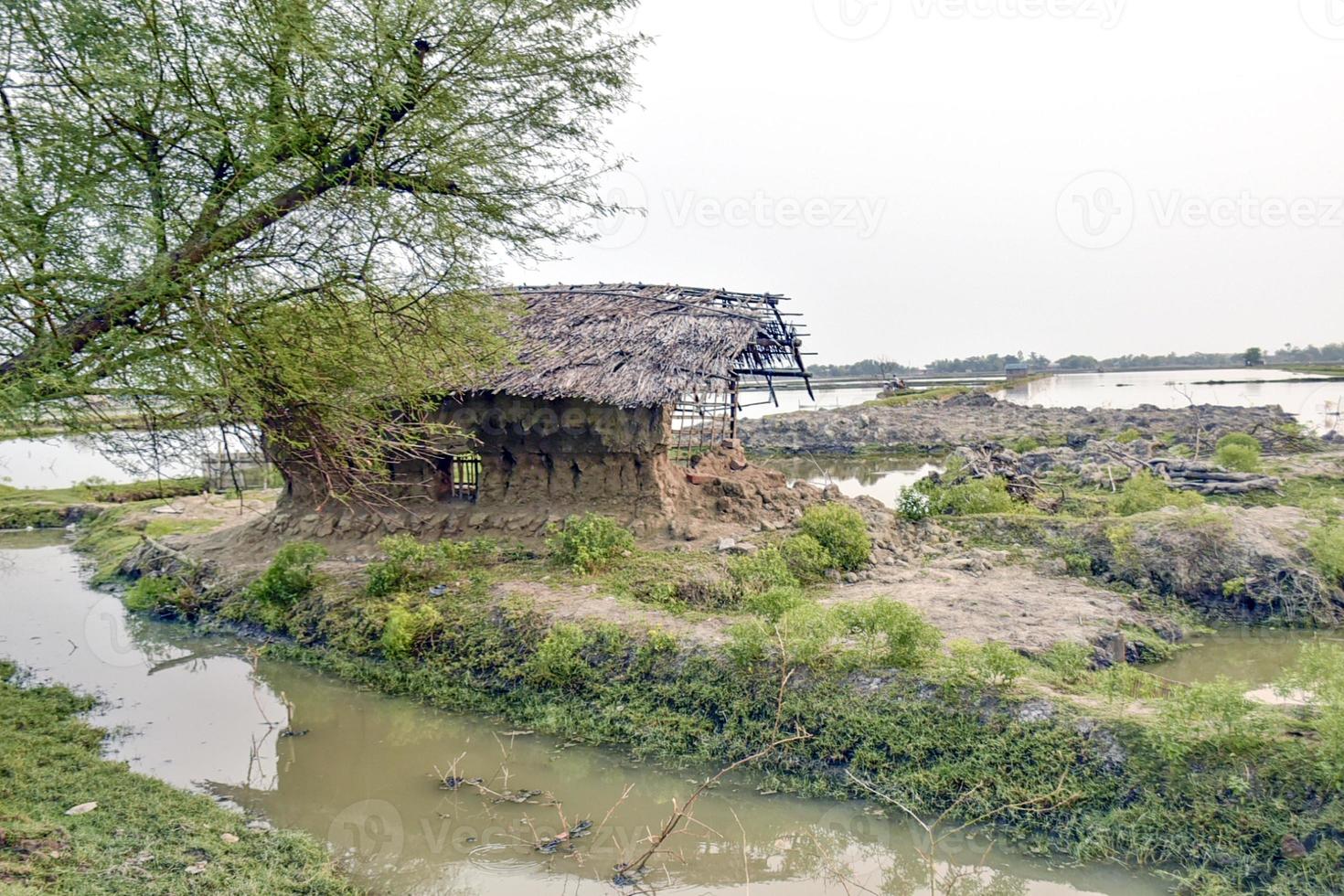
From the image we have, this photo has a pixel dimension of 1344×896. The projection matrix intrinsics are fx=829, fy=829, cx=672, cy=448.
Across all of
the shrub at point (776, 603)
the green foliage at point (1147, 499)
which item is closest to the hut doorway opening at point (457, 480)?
the shrub at point (776, 603)

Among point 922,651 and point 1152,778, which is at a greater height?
point 922,651

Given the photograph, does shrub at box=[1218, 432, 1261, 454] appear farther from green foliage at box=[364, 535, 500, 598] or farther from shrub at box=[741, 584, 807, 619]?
green foliage at box=[364, 535, 500, 598]

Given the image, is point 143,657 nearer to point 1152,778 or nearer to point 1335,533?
point 1152,778

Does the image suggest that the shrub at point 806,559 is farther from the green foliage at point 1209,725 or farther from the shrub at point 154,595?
the shrub at point 154,595

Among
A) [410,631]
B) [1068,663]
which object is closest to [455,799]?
[410,631]

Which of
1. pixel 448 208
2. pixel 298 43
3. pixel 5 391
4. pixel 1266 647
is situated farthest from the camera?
pixel 1266 647

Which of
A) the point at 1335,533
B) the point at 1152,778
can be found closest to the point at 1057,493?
the point at 1335,533

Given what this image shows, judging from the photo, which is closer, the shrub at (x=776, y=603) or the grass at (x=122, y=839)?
the grass at (x=122, y=839)

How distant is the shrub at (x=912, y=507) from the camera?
42.8 ft

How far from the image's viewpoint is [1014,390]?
54.6m

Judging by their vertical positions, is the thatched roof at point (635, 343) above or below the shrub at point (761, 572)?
above

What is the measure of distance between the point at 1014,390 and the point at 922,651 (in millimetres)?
52165
